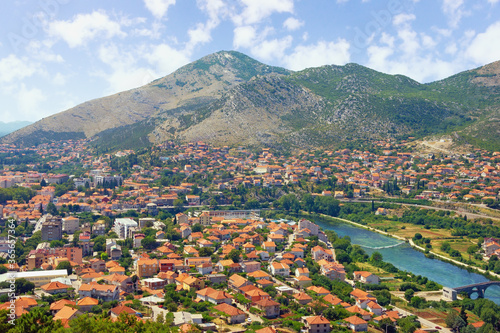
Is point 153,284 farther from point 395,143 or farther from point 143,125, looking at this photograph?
point 143,125

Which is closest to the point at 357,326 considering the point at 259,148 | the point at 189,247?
the point at 189,247

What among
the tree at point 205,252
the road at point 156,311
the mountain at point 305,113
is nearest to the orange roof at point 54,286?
the road at point 156,311

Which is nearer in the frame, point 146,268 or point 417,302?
point 417,302

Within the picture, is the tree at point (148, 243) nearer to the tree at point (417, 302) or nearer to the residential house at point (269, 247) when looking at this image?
the residential house at point (269, 247)

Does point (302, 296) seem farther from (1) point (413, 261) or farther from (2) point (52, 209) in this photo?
(2) point (52, 209)

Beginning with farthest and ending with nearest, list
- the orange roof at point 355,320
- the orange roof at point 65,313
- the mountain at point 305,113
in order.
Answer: the mountain at point 305,113, the orange roof at point 355,320, the orange roof at point 65,313

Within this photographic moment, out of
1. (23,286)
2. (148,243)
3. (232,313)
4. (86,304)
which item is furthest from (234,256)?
(23,286)
